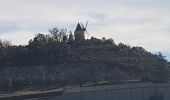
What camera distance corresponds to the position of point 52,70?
17188cm

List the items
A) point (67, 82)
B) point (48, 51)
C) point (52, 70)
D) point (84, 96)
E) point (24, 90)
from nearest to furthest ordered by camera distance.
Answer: point (84, 96)
point (24, 90)
point (67, 82)
point (52, 70)
point (48, 51)

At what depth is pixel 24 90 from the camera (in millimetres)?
144250

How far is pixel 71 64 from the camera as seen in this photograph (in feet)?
574

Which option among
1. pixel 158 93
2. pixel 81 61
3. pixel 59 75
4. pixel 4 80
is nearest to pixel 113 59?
pixel 81 61

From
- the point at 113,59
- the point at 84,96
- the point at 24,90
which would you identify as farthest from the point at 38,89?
the point at 113,59

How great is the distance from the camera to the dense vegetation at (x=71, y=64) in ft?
518

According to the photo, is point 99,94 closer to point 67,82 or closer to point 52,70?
point 67,82

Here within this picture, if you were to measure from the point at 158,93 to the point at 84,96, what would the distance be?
15.5 metres

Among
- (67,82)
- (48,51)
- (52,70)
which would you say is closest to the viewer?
(67,82)

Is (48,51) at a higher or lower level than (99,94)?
higher

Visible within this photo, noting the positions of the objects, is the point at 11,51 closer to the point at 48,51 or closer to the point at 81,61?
the point at 48,51

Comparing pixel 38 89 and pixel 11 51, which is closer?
pixel 38 89

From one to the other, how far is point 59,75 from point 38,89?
19.3m

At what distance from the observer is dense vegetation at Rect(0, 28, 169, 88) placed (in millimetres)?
157875
